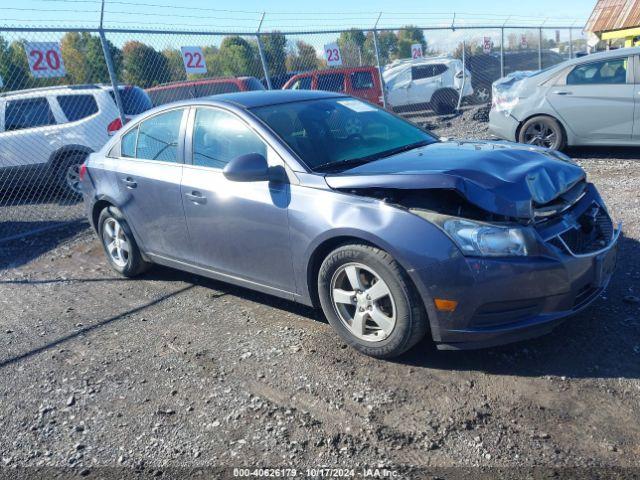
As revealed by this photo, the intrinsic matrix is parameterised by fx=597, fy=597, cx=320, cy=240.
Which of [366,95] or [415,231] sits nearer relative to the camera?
[415,231]

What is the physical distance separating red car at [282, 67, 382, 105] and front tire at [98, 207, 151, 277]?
10.4 meters

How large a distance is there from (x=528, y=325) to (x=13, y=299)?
4.76 meters

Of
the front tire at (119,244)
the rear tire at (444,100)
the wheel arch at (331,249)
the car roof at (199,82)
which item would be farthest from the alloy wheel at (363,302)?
the rear tire at (444,100)

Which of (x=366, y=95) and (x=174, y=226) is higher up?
(x=174, y=226)

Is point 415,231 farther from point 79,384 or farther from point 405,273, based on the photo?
point 79,384

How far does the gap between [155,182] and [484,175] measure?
273 centimetres

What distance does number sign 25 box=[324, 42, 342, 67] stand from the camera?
42.1 ft

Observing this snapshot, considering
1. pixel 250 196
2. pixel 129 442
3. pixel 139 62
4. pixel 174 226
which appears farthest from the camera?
pixel 139 62

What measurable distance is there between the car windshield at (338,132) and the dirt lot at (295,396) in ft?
3.99

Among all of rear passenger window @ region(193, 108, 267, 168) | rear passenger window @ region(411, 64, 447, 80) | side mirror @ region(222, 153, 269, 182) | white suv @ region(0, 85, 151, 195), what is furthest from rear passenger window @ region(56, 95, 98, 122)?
rear passenger window @ region(411, 64, 447, 80)

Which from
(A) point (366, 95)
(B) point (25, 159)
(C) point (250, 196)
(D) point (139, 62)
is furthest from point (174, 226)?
(A) point (366, 95)

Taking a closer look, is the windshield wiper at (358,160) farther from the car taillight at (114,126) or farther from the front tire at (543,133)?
the car taillight at (114,126)

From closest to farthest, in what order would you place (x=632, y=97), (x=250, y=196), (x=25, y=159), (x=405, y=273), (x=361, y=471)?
(x=361, y=471) < (x=405, y=273) < (x=250, y=196) < (x=632, y=97) < (x=25, y=159)

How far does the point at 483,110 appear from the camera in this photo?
15195 mm
